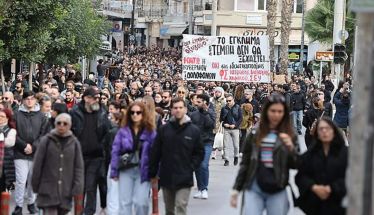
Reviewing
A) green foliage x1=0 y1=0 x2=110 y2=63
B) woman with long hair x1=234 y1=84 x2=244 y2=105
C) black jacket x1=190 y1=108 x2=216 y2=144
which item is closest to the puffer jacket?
black jacket x1=190 y1=108 x2=216 y2=144

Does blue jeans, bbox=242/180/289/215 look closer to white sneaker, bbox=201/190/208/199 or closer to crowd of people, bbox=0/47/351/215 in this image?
crowd of people, bbox=0/47/351/215

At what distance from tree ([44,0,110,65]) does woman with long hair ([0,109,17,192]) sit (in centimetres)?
2216

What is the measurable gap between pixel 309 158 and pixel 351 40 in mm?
54319

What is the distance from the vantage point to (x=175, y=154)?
456 inches

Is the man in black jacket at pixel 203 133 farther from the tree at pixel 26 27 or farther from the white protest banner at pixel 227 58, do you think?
the white protest banner at pixel 227 58

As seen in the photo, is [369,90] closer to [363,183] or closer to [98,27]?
[363,183]

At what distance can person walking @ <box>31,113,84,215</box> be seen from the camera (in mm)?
11000

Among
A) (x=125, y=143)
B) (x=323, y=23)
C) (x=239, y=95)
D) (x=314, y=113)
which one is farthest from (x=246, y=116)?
(x=323, y=23)

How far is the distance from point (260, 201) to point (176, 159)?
1846 millimetres

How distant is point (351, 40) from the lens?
62969 millimetres

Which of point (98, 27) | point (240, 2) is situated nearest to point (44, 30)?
point (98, 27)

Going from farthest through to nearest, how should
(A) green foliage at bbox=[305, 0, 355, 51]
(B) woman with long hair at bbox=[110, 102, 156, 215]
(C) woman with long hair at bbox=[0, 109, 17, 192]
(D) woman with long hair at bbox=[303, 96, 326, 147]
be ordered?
(A) green foliage at bbox=[305, 0, 355, 51]
(D) woman with long hair at bbox=[303, 96, 326, 147]
(C) woman with long hair at bbox=[0, 109, 17, 192]
(B) woman with long hair at bbox=[110, 102, 156, 215]

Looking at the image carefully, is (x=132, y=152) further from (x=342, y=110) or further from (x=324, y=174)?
(x=342, y=110)

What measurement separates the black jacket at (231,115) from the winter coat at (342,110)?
216cm
